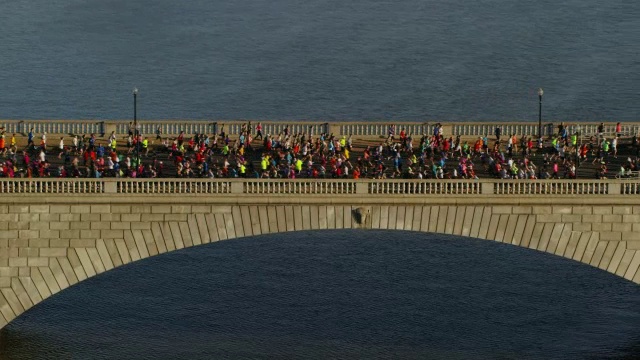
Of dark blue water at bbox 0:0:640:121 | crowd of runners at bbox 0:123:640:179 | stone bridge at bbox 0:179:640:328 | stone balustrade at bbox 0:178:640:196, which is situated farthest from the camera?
dark blue water at bbox 0:0:640:121

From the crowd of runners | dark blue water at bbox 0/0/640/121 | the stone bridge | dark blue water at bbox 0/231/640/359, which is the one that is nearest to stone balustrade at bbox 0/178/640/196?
the stone bridge

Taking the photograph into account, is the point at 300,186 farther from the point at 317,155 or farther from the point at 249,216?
the point at 317,155

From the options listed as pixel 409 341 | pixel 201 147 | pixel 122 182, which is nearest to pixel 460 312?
pixel 409 341

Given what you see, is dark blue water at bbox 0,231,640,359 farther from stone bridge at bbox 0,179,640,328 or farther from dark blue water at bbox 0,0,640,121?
dark blue water at bbox 0,0,640,121

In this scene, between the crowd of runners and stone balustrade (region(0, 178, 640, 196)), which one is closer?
stone balustrade (region(0, 178, 640, 196))

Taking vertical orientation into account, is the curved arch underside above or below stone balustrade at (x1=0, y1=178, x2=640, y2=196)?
below

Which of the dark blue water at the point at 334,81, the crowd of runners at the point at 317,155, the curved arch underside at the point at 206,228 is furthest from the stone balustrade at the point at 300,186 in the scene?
the dark blue water at the point at 334,81

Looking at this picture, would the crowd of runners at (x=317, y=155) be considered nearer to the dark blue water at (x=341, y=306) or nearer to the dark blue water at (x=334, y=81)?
the dark blue water at (x=341, y=306)

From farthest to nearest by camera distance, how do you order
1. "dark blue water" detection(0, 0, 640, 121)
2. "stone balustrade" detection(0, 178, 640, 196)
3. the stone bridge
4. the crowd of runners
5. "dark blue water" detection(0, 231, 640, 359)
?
"dark blue water" detection(0, 0, 640, 121) < "dark blue water" detection(0, 231, 640, 359) < the crowd of runners < "stone balustrade" detection(0, 178, 640, 196) < the stone bridge
